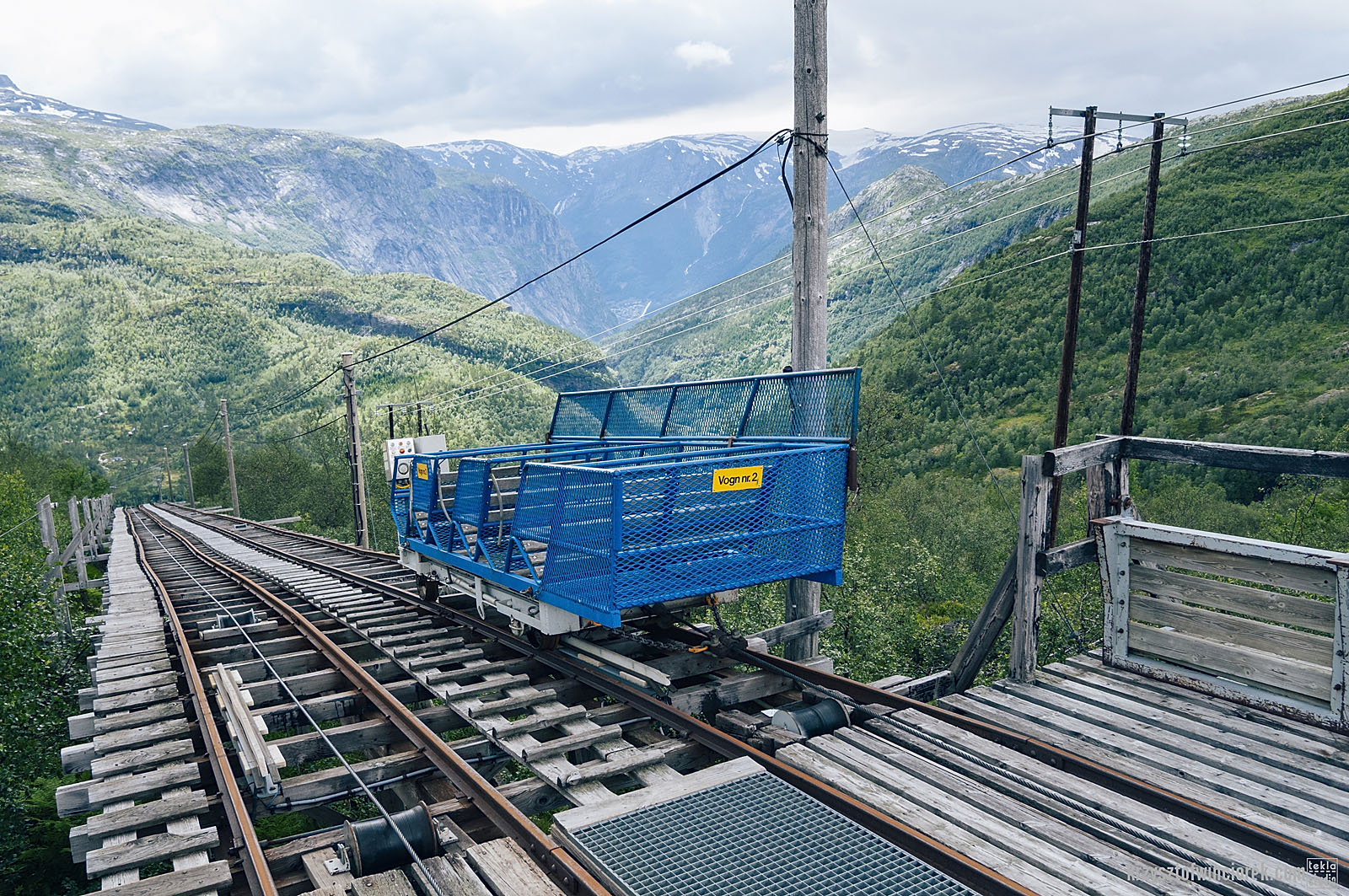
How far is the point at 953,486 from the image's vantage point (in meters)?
48.2

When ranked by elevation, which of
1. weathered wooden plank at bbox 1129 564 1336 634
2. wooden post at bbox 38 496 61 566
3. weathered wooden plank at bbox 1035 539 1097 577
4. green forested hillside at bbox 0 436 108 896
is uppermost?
weathered wooden plank at bbox 1035 539 1097 577

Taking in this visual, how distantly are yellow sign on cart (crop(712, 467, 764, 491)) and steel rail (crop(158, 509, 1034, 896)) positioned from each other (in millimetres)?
1524

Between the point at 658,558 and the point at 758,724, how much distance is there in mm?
1261

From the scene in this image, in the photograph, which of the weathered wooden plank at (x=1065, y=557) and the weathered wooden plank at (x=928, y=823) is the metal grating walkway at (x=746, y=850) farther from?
the weathered wooden plank at (x=1065, y=557)

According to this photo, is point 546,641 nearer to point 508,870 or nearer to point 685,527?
point 685,527

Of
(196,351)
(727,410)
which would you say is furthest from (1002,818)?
(196,351)

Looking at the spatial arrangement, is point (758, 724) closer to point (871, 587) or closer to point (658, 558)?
point (658, 558)

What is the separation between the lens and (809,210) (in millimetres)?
7148

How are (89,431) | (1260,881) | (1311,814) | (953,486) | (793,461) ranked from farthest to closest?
1. (89,431)
2. (953,486)
3. (793,461)
4. (1311,814)
5. (1260,881)

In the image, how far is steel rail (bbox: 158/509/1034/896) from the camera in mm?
3375

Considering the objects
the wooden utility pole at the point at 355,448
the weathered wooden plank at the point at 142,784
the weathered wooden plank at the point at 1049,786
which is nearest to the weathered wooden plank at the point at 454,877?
the weathered wooden plank at the point at 142,784

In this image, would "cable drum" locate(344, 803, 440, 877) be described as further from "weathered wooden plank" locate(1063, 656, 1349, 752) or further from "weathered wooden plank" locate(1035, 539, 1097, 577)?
"weathered wooden plank" locate(1063, 656, 1349, 752)

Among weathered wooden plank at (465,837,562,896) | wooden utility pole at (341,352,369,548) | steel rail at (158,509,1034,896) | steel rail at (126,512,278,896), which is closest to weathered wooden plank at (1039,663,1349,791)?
steel rail at (158,509,1034,896)

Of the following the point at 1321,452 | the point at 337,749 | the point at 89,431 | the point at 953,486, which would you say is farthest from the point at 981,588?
the point at 89,431
